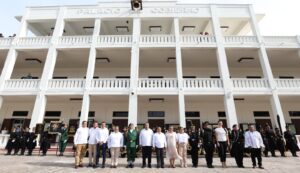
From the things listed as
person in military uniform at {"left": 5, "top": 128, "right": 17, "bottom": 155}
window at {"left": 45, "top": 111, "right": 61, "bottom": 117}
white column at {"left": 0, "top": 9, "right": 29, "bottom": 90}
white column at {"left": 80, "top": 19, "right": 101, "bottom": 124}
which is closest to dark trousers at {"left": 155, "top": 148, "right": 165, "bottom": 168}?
white column at {"left": 80, "top": 19, "right": 101, "bottom": 124}

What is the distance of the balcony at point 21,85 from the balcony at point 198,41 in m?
11.2

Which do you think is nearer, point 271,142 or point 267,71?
point 271,142

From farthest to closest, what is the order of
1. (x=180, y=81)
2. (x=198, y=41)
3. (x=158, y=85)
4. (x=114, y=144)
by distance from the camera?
(x=198, y=41) < (x=158, y=85) < (x=180, y=81) < (x=114, y=144)

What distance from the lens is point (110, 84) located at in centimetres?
1438

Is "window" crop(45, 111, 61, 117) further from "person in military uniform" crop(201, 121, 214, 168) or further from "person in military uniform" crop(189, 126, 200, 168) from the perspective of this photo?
"person in military uniform" crop(201, 121, 214, 168)

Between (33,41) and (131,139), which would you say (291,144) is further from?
(33,41)

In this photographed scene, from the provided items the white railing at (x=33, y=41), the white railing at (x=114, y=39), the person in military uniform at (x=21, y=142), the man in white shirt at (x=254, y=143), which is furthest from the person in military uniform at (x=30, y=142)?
the man in white shirt at (x=254, y=143)

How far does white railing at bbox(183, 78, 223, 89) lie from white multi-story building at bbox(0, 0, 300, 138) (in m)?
0.07

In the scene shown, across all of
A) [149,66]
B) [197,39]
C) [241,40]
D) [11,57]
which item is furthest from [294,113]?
[11,57]

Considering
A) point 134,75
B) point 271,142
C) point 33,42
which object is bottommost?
point 271,142

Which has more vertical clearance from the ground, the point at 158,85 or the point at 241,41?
the point at 241,41

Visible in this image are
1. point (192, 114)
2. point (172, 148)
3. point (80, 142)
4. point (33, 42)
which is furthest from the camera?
point (192, 114)

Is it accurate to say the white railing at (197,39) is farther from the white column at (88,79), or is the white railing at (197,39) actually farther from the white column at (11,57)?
the white column at (11,57)

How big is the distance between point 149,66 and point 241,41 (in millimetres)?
7778
